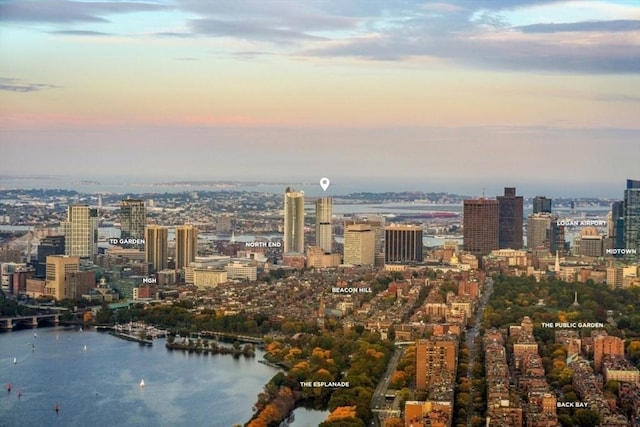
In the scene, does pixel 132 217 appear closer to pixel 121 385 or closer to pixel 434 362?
pixel 121 385

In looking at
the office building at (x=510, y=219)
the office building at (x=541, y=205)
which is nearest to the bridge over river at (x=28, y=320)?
the office building at (x=510, y=219)

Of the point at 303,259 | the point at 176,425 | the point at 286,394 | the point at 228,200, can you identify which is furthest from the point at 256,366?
the point at 228,200

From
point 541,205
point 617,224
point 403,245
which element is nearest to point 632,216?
point 617,224

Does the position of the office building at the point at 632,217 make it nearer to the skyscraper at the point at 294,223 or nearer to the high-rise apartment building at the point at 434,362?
the skyscraper at the point at 294,223

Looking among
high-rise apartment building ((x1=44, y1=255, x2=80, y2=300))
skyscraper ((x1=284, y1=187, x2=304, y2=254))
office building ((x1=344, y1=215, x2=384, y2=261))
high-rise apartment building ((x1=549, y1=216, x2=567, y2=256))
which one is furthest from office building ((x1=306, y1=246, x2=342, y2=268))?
high-rise apartment building ((x1=44, y1=255, x2=80, y2=300))

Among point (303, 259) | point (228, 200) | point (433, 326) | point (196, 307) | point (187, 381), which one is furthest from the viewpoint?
point (228, 200)

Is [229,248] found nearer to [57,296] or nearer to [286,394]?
[57,296]

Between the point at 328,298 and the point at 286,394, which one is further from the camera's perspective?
the point at 328,298
